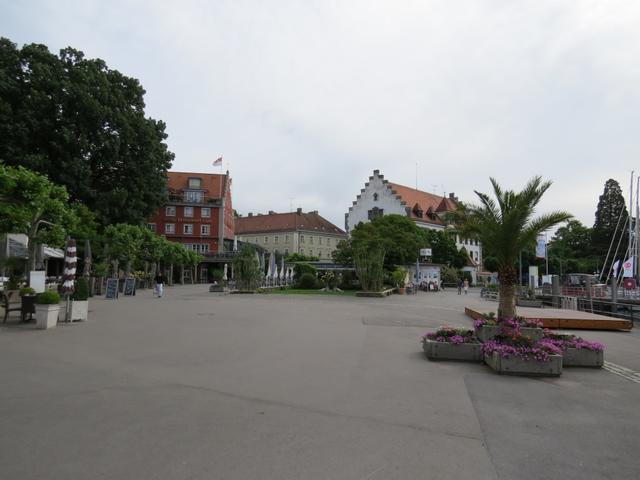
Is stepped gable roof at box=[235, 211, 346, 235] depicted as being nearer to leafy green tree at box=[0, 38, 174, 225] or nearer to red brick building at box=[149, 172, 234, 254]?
red brick building at box=[149, 172, 234, 254]

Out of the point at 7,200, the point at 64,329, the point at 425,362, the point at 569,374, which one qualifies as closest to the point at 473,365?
the point at 425,362

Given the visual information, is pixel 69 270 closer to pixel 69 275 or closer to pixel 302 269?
pixel 69 275

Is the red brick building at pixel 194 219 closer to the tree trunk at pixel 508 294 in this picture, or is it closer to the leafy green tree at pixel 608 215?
the leafy green tree at pixel 608 215

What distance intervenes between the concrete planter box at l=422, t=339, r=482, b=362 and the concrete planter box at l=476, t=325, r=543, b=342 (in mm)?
1093

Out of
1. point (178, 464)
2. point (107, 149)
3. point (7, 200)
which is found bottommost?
point (178, 464)

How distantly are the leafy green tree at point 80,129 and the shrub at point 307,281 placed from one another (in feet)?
57.9

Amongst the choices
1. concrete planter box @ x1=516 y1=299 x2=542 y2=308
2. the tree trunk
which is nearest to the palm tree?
the tree trunk

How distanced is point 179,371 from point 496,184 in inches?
367

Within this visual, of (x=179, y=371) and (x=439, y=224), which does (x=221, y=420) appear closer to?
(x=179, y=371)

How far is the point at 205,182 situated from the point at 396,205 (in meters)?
34.9

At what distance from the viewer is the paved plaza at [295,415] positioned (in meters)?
4.07

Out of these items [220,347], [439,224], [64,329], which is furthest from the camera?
[439,224]

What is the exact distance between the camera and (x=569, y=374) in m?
8.48

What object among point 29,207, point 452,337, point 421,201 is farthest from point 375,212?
point 452,337
